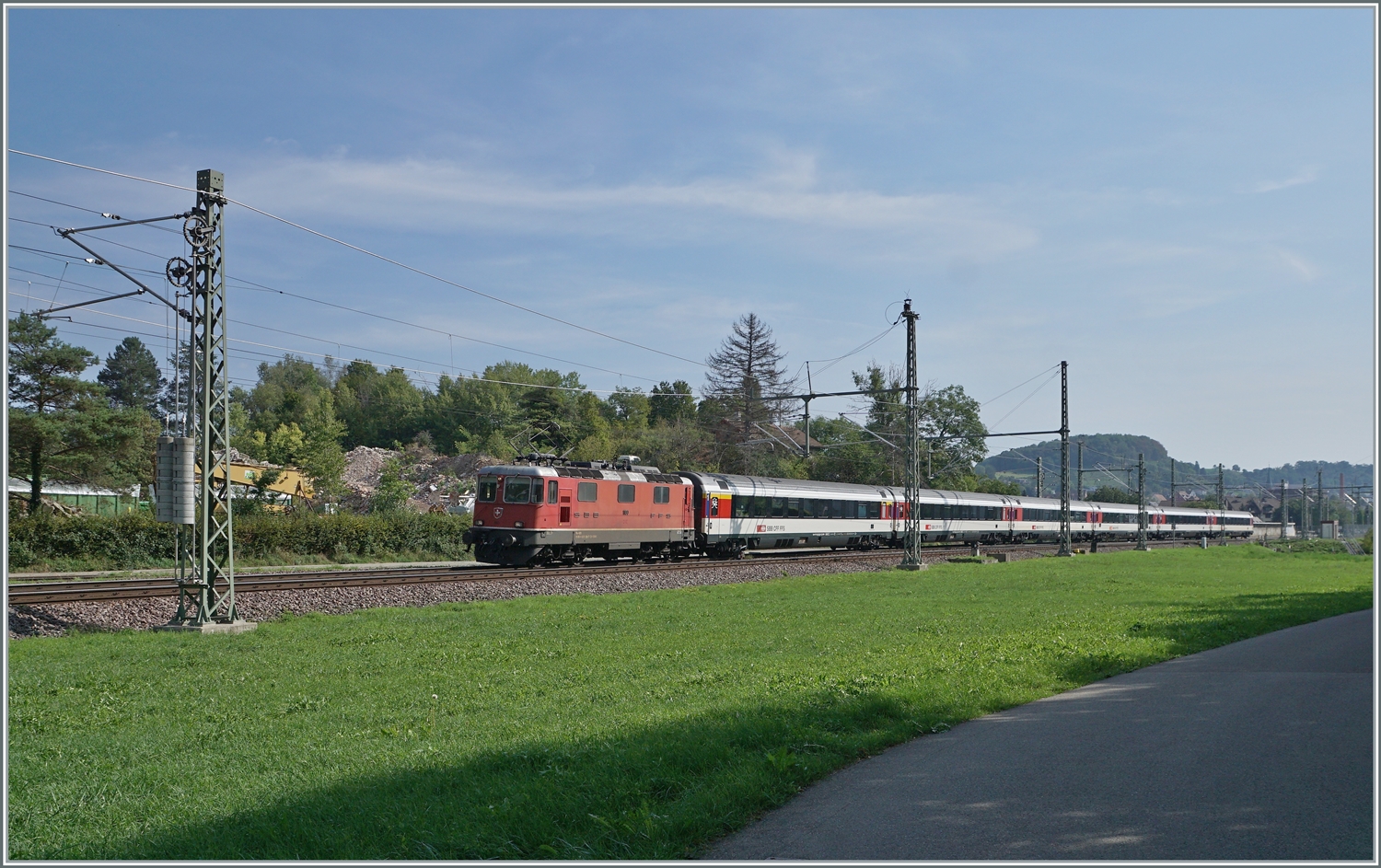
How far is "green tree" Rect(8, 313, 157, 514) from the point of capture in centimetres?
3641

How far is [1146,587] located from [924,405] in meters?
68.0

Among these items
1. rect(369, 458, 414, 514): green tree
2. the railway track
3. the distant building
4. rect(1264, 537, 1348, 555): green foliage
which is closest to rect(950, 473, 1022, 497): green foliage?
rect(1264, 537, 1348, 555): green foliage

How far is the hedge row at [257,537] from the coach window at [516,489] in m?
9.62

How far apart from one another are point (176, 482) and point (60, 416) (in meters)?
24.9

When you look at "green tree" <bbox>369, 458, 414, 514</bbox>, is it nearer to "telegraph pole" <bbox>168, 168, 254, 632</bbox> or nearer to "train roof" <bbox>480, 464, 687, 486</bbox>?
"train roof" <bbox>480, 464, 687, 486</bbox>

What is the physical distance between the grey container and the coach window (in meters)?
13.0

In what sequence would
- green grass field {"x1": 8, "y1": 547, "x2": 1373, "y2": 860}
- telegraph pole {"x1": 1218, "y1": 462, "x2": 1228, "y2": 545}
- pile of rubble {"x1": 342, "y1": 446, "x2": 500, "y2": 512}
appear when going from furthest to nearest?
telegraph pole {"x1": 1218, "y1": 462, "x2": 1228, "y2": 545}, pile of rubble {"x1": 342, "y1": 446, "x2": 500, "y2": 512}, green grass field {"x1": 8, "y1": 547, "x2": 1373, "y2": 860}

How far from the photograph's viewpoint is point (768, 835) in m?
6.07

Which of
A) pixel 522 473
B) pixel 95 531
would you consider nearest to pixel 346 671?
pixel 522 473

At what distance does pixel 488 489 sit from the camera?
30.4 meters

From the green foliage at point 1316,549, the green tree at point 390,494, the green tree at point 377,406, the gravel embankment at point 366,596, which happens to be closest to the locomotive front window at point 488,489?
the gravel embankment at point 366,596

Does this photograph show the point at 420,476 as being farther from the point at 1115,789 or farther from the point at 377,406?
the point at 1115,789

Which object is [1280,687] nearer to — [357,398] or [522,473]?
[522,473]

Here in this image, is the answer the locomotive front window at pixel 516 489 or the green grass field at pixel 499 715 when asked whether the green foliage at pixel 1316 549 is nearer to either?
the green grass field at pixel 499 715
